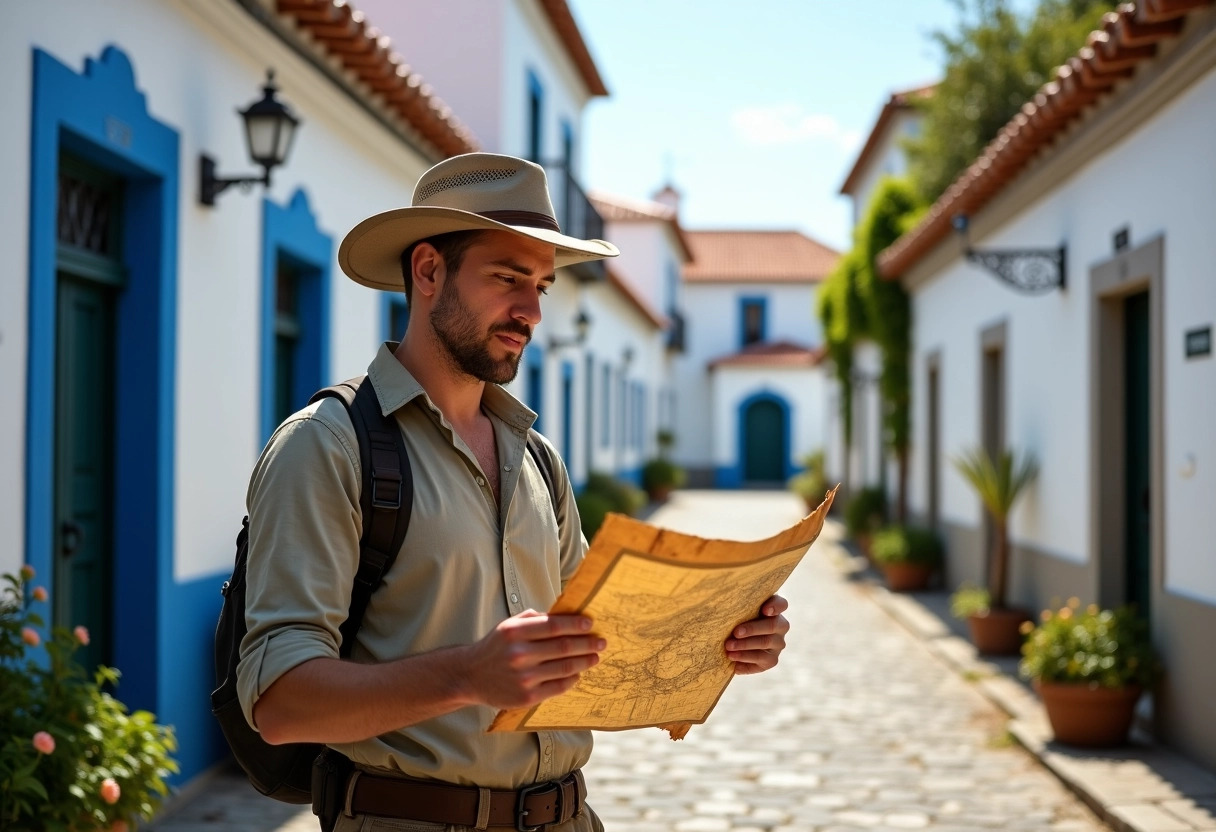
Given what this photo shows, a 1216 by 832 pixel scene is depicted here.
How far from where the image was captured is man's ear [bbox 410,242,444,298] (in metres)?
2.29

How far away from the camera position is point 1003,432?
1136 cm

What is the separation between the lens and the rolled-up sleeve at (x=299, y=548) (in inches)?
72.3

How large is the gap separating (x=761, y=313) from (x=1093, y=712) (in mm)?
37607

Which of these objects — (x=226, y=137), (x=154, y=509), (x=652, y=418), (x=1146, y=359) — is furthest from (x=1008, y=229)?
(x=652, y=418)

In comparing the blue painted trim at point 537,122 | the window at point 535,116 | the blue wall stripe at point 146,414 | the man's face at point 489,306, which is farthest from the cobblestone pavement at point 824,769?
the window at point 535,116

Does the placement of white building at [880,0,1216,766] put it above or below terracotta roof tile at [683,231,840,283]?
below

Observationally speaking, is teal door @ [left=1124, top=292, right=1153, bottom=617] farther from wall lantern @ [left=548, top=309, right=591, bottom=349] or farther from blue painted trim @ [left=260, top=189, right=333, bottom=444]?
wall lantern @ [left=548, top=309, right=591, bottom=349]

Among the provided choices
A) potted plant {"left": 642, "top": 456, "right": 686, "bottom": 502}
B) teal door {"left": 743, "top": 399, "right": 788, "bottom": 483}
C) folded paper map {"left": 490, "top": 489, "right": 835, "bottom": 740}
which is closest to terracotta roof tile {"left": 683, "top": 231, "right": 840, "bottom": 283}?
teal door {"left": 743, "top": 399, "right": 788, "bottom": 483}

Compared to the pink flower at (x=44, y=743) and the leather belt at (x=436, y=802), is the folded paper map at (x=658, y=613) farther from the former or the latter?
the pink flower at (x=44, y=743)

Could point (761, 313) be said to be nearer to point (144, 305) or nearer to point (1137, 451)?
point (1137, 451)

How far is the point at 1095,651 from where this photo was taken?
6898mm

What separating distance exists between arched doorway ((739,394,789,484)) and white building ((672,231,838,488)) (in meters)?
0.03

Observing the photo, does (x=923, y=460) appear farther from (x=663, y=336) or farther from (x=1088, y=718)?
(x=663, y=336)

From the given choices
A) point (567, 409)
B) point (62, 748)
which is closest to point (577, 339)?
point (567, 409)
